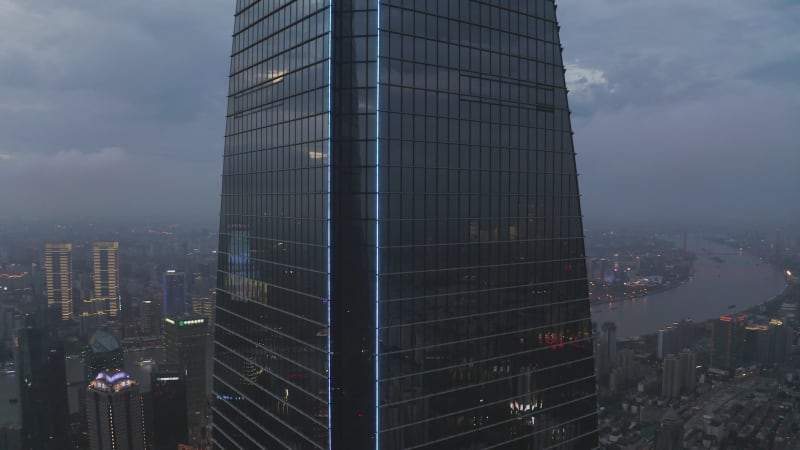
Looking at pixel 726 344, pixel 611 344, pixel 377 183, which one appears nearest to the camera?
pixel 377 183

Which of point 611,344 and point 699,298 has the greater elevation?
point 699,298

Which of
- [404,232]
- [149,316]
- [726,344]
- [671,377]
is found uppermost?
[404,232]

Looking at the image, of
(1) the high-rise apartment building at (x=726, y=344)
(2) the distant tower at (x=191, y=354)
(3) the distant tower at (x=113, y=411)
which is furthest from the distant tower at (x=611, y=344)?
(3) the distant tower at (x=113, y=411)

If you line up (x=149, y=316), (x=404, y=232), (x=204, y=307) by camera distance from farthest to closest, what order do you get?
(x=149, y=316) < (x=204, y=307) < (x=404, y=232)

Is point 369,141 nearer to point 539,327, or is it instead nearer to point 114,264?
point 539,327

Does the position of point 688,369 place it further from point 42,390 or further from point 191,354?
point 42,390

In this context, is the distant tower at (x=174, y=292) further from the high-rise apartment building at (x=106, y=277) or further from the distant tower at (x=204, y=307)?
the high-rise apartment building at (x=106, y=277)

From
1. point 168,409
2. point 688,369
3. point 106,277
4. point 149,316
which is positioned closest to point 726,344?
point 688,369

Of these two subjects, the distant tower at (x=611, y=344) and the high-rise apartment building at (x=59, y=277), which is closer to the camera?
the distant tower at (x=611, y=344)
